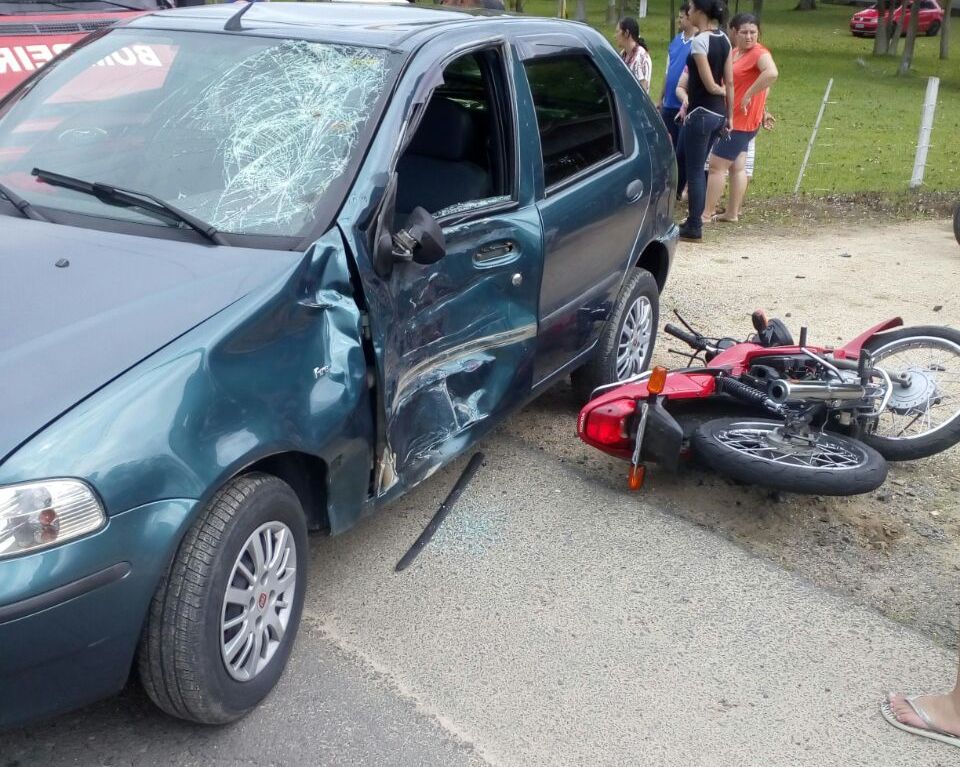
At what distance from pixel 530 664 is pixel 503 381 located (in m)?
1.16

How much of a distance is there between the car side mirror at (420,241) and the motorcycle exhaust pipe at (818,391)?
165 centimetres

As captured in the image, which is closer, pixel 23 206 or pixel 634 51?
pixel 23 206

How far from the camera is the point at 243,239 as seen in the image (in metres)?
3.18

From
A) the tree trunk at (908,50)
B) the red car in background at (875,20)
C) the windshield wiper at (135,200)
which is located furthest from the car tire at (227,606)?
the red car in background at (875,20)

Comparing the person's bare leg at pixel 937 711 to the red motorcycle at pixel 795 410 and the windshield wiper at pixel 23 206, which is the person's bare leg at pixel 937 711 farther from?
the windshield wiper at pixel 23 206

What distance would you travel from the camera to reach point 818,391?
14.0 ft

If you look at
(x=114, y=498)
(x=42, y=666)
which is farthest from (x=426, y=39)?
(x=42, y=666)

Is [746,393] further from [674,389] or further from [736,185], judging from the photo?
[736,185]

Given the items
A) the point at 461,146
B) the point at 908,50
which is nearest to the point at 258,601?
the point at 461,146

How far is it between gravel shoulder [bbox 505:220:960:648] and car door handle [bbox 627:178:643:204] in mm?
1034

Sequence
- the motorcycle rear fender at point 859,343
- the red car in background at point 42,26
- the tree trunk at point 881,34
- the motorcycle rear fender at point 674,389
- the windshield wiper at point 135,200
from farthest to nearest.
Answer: the tree trunk at point 881,34, the red car in background at point 42,26, the motorcycle rear fender at point 859,343, the motorcycle rear fender at point 674,389, the windshield wiper at point 135,200

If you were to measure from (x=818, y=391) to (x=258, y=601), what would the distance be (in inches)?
93.7

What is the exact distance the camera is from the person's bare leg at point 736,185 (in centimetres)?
935

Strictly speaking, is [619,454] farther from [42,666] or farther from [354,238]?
[42,666]
